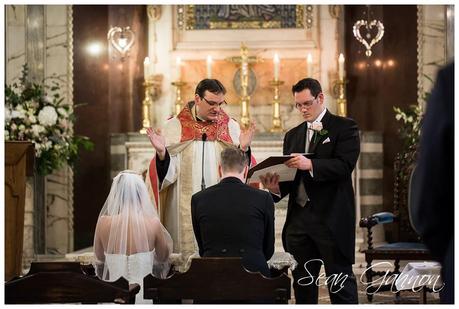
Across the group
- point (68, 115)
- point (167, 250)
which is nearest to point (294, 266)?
point (167, 250)

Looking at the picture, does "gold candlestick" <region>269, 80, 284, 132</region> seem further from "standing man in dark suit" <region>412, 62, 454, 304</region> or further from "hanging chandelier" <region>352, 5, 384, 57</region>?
"standing man in dark suit" <region>412, 62, 454, 304</region>

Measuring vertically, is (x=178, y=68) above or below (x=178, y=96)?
above

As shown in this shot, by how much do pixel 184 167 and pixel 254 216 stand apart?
6.07 feet

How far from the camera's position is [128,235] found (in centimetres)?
649

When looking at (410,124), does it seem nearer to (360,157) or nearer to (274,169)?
(360,157)

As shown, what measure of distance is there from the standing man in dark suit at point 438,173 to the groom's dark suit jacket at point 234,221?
2.37 metres

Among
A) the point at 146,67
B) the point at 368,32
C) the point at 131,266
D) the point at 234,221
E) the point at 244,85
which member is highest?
the point at 368,32

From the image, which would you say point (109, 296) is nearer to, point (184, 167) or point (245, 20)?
point (184, 167)

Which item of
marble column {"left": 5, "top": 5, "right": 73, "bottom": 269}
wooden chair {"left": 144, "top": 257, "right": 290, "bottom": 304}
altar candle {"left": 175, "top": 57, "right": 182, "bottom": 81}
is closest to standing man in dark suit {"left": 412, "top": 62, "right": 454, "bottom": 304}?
wooden chair {"left": 144, "top": 257, "right": 290, "bottom": 304}

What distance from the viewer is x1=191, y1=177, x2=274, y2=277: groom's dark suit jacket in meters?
5.55

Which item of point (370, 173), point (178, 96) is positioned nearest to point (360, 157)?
point (370, 173)

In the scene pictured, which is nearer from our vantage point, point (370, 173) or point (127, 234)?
point (127, 234)

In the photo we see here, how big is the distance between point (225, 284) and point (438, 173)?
2.21 metres

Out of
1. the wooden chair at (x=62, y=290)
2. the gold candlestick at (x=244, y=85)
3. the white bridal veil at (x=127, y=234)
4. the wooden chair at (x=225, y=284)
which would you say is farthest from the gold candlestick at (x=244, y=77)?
the wooden chair at (x=62, y=290)
